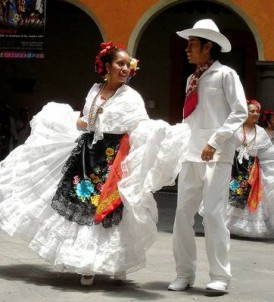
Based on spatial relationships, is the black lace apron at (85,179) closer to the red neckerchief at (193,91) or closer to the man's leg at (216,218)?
the red neckerchief at (193,91)

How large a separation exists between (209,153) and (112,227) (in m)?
0.90

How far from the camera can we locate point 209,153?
7.39m

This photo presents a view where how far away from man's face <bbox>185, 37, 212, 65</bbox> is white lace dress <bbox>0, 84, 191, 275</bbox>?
50 centimetres

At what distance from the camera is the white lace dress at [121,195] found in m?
7.58

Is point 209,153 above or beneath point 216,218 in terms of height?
above

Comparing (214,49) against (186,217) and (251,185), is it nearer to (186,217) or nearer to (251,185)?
Result: (186,217)

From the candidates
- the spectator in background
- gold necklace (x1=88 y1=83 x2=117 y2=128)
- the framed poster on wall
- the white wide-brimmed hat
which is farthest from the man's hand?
the framed poster on wall

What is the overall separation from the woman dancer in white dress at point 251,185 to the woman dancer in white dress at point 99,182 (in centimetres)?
397

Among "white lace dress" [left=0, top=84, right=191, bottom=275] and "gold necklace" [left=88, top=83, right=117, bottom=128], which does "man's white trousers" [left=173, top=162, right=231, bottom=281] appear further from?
"gold necklace" [left=88, top=83, right=117, bottom=128]

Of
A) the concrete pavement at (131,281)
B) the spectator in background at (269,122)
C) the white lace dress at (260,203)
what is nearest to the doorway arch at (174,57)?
the spectator in background at (269,122)

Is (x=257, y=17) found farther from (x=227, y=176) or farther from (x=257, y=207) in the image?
(x=227, y=176)

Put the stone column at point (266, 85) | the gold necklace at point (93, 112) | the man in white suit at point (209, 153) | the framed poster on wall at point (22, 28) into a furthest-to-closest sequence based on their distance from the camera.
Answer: the framed poster on wall at point (22, 28) < the stone column at point (266, 85) < the gold necklace at point (93, 112) < the man in white suit at point (209, 153)

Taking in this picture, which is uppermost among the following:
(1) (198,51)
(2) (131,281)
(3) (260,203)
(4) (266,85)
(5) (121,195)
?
(1) (198,51)

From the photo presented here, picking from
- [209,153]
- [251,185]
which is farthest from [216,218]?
[251,185]
